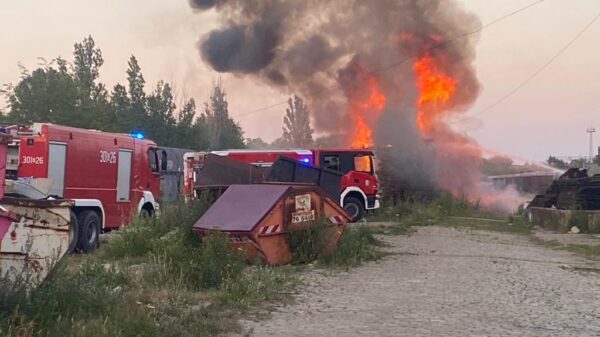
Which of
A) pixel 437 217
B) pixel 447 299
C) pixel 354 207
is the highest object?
pixel 354 207

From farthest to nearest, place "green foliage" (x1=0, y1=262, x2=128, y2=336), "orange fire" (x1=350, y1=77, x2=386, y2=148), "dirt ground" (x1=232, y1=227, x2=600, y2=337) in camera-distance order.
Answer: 1. "orange fire" (x1=350, y1=77, x2=386, y2=148)
2. "dirt ground" (x1=232, y1=227, x2=600, y2=337)
3. "green foliage" (x1=0, y1=262, x2=128, y2=336)

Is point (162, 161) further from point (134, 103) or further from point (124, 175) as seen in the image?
point (134, 103)

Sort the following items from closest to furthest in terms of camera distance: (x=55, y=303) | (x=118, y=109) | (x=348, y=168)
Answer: (x=55, y=303)
(x=348, y=168)
(x=118, y=109)

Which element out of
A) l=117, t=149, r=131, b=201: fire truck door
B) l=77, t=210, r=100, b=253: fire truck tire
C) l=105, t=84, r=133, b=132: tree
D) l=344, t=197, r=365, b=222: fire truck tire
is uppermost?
l=105, t=84, r=133, b=132: tree

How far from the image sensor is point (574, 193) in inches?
904

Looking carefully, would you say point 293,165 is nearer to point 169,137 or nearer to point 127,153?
point 127,153

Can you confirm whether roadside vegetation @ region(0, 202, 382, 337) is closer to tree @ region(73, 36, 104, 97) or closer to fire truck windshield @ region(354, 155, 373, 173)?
fire truck windshield @ region(354, 155, 373, 173)

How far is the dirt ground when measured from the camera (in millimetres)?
6328

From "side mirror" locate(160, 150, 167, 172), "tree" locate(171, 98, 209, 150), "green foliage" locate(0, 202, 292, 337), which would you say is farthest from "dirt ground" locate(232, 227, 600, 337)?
"tree" locate(171, 98, 209, 150)

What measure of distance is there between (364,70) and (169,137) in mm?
23766

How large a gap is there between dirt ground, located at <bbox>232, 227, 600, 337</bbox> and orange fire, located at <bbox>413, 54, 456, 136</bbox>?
20600 millimetres

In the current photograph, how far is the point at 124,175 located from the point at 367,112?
20404 mm

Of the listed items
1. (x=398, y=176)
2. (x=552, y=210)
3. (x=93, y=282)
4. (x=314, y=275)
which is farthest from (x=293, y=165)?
(x=398, y=176)

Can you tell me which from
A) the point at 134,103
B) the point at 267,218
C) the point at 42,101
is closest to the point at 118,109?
the point at 134,103
